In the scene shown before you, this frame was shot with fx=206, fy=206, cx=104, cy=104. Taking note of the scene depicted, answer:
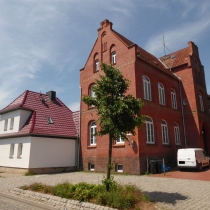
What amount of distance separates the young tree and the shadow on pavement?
6.79 ft

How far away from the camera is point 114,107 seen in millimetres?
8961

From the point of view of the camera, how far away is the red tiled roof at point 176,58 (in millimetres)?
25500

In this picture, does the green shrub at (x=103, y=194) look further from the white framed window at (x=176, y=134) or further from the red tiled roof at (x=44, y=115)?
the white framed window at (x=176, y=134)

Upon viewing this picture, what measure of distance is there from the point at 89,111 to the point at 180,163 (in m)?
9.77

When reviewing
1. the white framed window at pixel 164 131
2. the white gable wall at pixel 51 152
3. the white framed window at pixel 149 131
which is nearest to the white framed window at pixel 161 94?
the white framed window at pixel 164 131

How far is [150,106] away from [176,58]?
11.5m

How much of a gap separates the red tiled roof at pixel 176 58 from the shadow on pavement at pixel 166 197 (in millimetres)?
19179

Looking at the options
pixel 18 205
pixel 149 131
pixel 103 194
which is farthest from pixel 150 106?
pixel 18 205

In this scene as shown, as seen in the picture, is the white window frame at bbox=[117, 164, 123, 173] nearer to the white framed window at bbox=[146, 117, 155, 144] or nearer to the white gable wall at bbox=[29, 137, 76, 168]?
the white framed window at bbox=[146, 117, 155, 144]

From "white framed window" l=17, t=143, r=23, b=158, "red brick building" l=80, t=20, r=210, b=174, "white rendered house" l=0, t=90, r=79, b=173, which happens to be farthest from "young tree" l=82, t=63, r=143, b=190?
"white framed window" l=17, t=143, r=23, b=158

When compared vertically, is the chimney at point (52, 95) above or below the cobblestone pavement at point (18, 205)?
above

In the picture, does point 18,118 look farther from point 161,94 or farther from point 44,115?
point 161,94

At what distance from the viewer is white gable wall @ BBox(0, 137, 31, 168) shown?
1812cm

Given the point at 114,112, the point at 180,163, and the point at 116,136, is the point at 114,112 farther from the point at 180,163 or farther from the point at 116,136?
the point at 180,163
